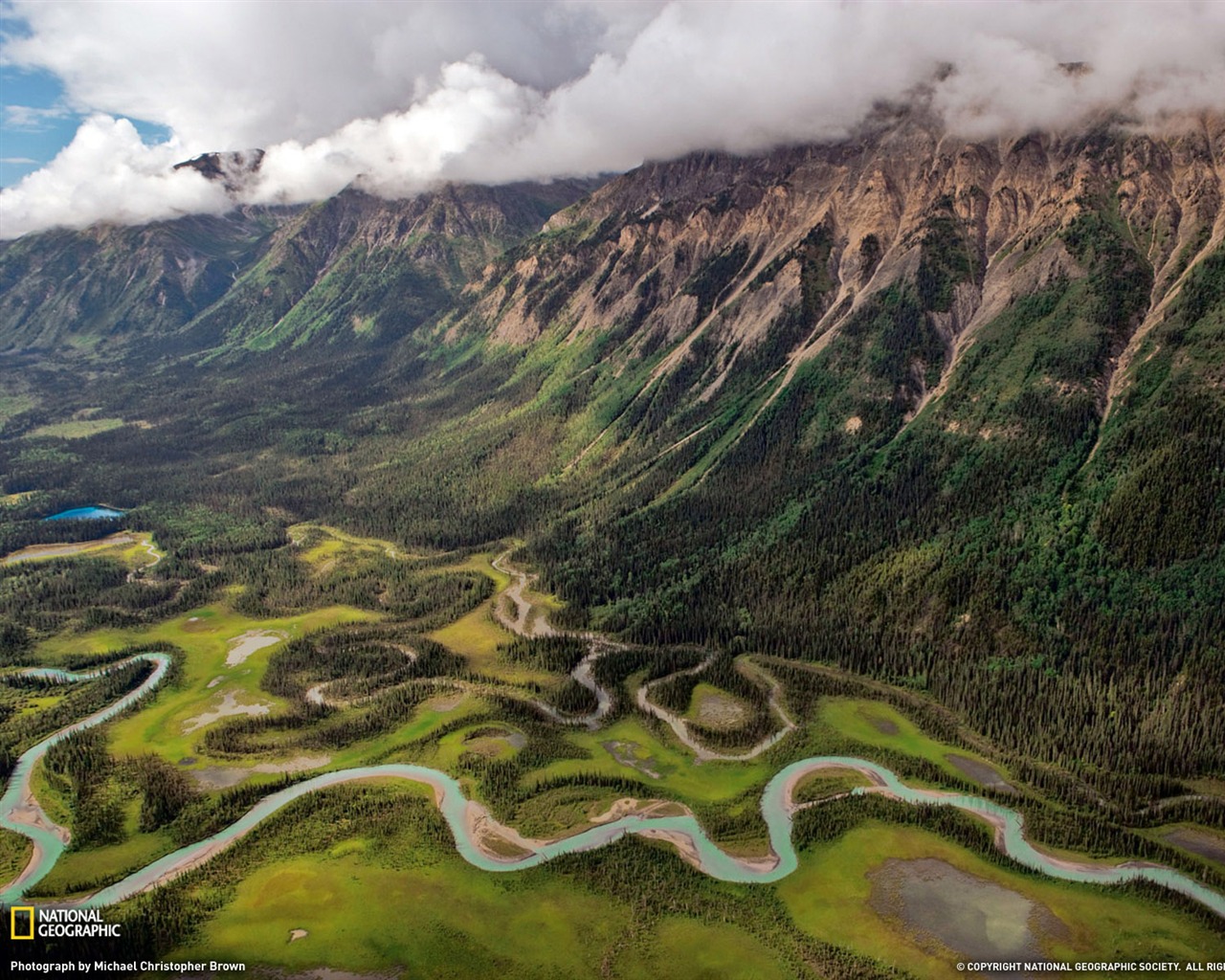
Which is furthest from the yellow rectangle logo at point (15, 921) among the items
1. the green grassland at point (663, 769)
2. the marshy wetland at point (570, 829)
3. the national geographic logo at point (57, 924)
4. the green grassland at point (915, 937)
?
the green grassland at point (915, 937)

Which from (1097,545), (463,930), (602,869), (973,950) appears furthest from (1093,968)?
(1097,545)

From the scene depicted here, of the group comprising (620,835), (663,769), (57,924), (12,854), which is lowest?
(12,854)

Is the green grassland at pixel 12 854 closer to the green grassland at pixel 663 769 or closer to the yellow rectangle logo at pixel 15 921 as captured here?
the yellow rectangle logo at pixel 15 921

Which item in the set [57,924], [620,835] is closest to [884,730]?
[620,835]

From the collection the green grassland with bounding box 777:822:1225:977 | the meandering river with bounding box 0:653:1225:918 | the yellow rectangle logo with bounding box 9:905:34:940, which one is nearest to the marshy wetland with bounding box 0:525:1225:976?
the green grassland with bounding box 777:822:1225:977

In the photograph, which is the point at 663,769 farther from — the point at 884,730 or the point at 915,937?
the point at 915,937
